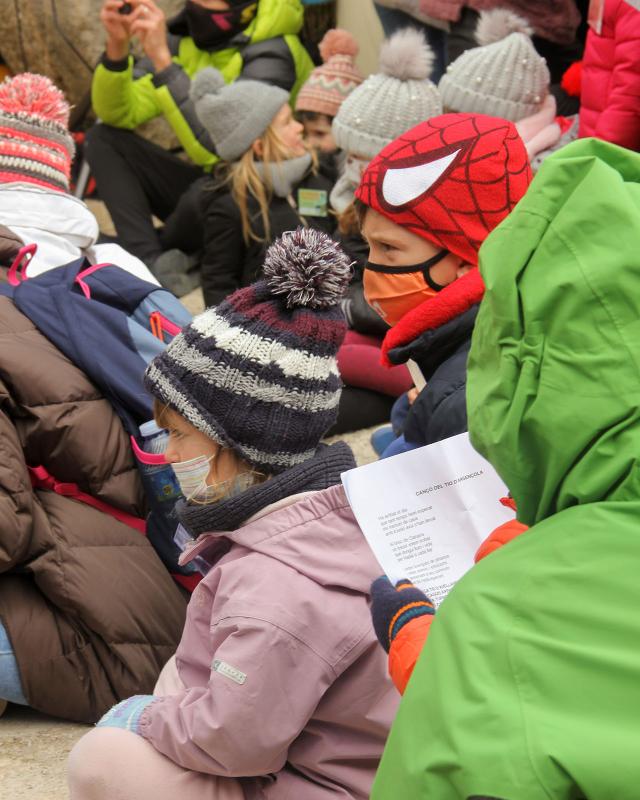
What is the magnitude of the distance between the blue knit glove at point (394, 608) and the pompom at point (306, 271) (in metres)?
0.70

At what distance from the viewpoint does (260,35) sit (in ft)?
18.7

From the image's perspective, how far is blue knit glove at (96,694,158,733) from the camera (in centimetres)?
181

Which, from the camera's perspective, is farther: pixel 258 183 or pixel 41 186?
pixel 258 183

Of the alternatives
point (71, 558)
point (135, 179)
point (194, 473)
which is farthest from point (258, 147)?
point (194, 473)

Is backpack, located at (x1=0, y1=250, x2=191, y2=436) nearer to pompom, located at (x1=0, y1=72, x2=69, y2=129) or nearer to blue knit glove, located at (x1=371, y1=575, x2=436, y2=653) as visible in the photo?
pompom, located at (x1=0, y1=72, x2=69, y2=129)

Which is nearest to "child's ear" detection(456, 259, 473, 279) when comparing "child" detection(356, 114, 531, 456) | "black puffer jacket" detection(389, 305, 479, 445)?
"child" detection(356, 114, 531, 456)

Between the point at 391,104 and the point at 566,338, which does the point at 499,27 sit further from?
the point at 566,338

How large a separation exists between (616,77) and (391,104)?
2.82 ft

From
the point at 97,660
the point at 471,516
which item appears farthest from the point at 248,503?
the point at 97,660

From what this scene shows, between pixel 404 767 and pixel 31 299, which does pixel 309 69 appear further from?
pixel 404 767

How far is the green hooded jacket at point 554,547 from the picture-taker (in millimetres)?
943

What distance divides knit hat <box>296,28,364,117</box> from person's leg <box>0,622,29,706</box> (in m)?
3.49

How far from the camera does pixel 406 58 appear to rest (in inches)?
161

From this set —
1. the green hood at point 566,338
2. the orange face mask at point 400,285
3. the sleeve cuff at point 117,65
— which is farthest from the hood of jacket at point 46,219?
the sleeve cuff at point 117,65
